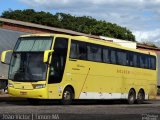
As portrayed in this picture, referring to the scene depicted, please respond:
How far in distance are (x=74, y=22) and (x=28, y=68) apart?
66.7 meters

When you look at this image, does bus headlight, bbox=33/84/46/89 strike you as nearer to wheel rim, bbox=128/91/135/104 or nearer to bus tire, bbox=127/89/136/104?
bus tire, bbox=127/89/136/104

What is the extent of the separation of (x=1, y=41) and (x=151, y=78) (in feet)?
36.3

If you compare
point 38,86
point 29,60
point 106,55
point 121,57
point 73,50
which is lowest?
point 38,86

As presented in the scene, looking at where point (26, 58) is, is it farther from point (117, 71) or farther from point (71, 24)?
point (71, 24)

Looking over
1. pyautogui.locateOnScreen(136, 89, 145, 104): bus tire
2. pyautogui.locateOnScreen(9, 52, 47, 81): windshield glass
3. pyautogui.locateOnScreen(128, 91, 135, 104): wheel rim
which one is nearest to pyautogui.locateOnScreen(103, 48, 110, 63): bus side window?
pyautogui.locateOnScreen(128, 91, 135, 104): wheel rim

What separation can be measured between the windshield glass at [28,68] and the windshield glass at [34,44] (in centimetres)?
37

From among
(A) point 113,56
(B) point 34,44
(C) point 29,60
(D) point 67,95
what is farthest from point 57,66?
(A) point 113,56

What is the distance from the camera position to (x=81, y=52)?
2517 centimetres

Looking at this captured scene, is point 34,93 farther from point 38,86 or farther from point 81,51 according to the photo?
point 81,51

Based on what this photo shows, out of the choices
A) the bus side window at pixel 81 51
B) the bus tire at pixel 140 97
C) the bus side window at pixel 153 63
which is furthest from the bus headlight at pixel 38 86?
the bus side window at pixel 153 63

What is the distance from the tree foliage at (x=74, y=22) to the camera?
269ft

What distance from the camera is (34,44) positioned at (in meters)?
23.6

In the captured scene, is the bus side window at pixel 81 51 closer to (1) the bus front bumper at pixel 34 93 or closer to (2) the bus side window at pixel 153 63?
(1) the bus front bumper at pixel 34 93

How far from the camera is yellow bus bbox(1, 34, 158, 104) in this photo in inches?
899
